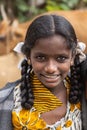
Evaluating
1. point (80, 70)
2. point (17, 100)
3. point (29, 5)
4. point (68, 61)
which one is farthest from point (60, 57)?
point (29, 5)

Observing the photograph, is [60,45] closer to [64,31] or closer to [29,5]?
[64,31]

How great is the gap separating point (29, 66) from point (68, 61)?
0.28m

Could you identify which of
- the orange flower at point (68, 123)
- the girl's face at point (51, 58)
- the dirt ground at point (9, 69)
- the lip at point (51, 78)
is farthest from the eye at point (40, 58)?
the dirt ground at point (9, 69)

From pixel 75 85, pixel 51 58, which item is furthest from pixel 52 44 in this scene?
pixel 75 85

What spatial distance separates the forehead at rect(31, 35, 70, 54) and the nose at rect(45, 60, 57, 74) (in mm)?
61

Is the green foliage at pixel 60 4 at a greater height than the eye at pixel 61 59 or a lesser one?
lesser

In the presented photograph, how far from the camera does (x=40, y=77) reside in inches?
95.5

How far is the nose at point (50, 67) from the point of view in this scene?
2.32 m

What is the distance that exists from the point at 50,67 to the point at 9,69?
167 cm

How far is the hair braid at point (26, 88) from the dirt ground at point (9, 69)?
45.0 inches

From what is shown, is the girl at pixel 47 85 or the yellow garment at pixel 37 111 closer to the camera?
the girl at pixel 47 85

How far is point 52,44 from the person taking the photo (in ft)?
7.60

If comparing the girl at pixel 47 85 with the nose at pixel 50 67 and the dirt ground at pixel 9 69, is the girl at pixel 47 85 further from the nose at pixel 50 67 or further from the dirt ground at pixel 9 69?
the dirt ground at pixel 9 69

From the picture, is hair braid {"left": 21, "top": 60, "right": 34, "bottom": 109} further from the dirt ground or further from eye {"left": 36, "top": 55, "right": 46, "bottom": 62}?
the dirt ground
